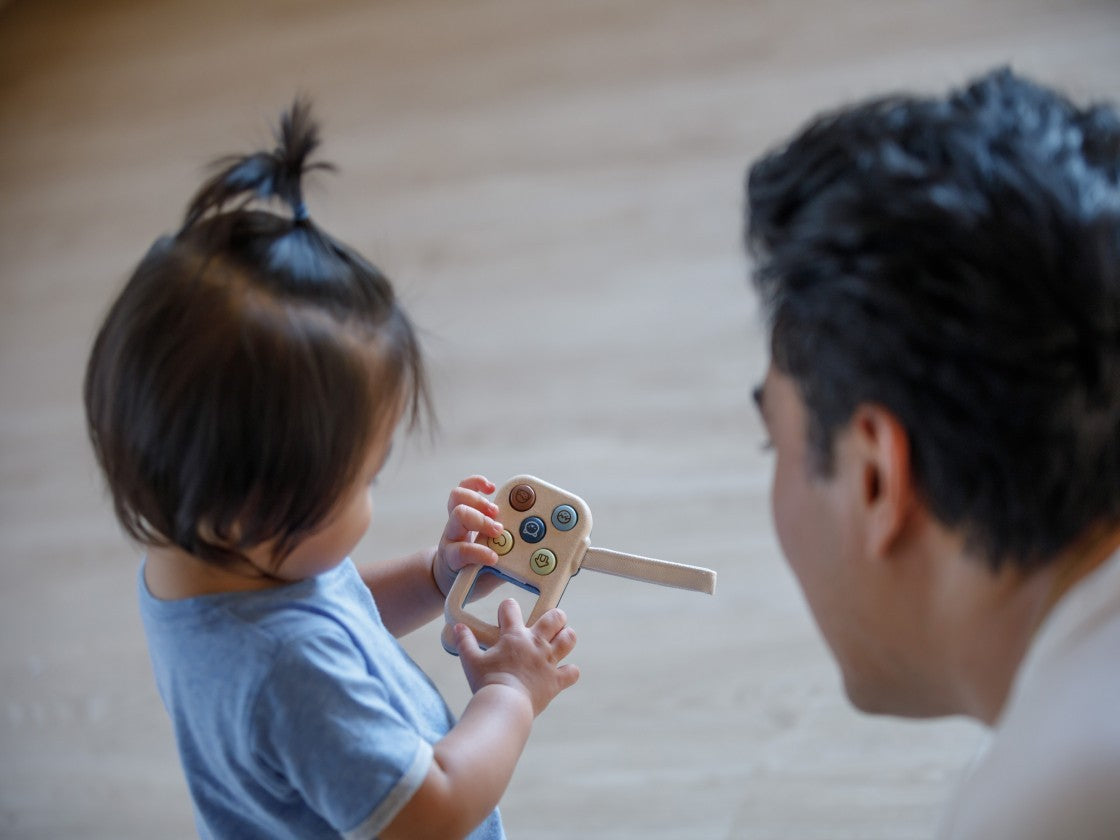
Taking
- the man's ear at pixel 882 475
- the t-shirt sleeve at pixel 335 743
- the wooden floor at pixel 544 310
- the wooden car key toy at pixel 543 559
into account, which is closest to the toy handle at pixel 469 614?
the wooden car key toy at pixel 543 559

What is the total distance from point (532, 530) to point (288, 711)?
0.74 feet

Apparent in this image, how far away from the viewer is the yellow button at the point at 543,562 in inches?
31.8

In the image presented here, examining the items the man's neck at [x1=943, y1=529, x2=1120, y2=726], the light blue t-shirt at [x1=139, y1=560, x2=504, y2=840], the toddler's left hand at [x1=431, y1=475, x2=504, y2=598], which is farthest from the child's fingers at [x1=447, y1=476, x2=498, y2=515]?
the man's neck at [x1=943, y1=529, x2=1120, y2=726]

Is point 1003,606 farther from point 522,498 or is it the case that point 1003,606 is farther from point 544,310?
point 544,310

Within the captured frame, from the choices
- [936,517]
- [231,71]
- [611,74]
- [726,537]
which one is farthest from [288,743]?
[231,71]

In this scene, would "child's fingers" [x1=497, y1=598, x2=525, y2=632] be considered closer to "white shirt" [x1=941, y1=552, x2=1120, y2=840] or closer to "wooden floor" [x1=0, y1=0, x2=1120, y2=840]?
"white shirt" [x1=941, y1=552, x2=1120, y2=840]

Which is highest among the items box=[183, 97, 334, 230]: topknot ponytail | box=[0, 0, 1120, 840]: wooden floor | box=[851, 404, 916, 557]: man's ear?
box=[183, 97, 334, 230]: topknot ponytail

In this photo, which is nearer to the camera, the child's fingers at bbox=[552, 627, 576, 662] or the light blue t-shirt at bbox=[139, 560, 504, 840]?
the light blue t-shirt at bbox=[139, 560, 504, 840]

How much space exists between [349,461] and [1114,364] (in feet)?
1.32

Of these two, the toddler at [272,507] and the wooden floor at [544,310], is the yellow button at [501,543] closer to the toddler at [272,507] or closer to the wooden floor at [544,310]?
the toddler at [272,507]

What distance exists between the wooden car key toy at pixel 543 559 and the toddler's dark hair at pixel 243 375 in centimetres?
15

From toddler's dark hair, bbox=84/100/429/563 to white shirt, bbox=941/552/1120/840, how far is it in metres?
0.37

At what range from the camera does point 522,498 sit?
83 centimetres

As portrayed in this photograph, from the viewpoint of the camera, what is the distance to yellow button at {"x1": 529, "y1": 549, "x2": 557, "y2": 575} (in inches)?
31.8
